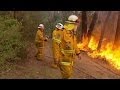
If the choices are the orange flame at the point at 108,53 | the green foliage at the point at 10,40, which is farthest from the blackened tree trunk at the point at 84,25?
the green foliage at the point at 10,40

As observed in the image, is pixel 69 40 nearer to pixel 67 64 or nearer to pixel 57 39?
pixel 67 64

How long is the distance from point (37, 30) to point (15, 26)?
732mm

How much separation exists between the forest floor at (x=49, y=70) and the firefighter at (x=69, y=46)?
0.84 metres

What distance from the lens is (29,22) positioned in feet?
31.6

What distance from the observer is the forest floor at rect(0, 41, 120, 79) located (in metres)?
8.08

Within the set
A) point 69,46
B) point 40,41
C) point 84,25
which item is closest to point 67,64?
point 69,46

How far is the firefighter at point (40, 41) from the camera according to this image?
924 cm

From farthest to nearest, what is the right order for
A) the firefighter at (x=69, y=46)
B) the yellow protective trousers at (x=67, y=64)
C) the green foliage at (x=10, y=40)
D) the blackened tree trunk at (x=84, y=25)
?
the blackened tree trunk at (x=84, y=25)
the green foliage at (x=10, y=40)
the yellow protective trousers at (x=67, y=64)
the firefighter at (x=69, y=46)

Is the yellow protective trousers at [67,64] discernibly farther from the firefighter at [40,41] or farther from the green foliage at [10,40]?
the firefighter at [40,41]

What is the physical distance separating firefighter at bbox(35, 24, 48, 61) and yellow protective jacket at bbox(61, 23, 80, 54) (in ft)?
8.18

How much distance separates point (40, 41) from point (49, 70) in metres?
1.07

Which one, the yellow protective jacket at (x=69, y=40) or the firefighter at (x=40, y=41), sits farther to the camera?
the firefighter at (x=40, y=41)
